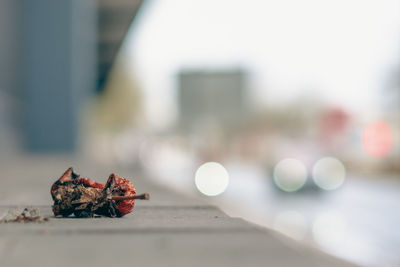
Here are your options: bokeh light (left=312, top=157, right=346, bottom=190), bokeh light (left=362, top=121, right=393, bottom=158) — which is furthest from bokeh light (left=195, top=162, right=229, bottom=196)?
bokeh light (left=362, top=121, right=393, bottom=158)

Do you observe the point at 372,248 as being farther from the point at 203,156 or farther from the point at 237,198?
the point at 203,156

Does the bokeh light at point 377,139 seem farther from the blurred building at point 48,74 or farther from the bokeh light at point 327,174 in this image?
the blurred building at point 48,74

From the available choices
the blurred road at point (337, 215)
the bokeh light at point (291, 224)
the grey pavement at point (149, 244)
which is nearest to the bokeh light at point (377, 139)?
the blurred road at point (337, 215)

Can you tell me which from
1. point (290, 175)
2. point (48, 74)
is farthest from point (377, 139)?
point (48, 74)

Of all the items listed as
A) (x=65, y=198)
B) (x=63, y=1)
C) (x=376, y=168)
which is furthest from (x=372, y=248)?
(x=376, y=168)

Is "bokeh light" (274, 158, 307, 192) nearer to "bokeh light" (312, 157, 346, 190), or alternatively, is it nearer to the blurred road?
the blurred road
